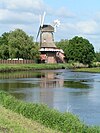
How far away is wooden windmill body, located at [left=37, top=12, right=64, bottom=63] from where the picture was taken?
121 meters

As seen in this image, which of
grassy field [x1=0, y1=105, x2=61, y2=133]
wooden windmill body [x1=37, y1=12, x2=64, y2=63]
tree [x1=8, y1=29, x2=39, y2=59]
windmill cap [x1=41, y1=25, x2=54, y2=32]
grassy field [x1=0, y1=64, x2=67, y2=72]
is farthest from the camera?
windmill cap [x1=41, y1=25, x2=54, y2=32]

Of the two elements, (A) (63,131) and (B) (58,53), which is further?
(B) (58,53)

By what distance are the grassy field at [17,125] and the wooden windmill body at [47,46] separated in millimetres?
100946

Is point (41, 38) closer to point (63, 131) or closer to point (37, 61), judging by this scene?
point (37, 61)

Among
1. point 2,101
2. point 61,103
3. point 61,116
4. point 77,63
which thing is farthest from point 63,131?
point 77,63

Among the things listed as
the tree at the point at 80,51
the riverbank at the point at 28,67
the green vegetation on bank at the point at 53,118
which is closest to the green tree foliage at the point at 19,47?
the riverbank at the point at 28,67

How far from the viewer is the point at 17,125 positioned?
53.5 feet

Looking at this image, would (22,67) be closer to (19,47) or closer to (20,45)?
(20,45)

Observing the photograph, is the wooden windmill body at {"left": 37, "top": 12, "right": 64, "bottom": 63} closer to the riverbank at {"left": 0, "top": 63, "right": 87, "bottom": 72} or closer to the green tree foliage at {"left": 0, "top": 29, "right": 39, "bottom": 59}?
the riverbank at {"left": 0, "top": 63, "right": 87, "bottom": 72}

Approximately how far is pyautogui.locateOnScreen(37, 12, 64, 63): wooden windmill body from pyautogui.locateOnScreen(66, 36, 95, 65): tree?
428 centimetres

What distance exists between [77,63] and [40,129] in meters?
108

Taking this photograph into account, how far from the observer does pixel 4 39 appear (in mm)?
119750

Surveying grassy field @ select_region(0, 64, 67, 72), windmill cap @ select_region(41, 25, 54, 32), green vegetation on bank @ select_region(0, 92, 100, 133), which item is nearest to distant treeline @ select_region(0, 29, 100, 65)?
grassy field @ select_region(0, 64, 67, 72)

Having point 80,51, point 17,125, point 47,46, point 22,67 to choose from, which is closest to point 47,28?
point 47,46
